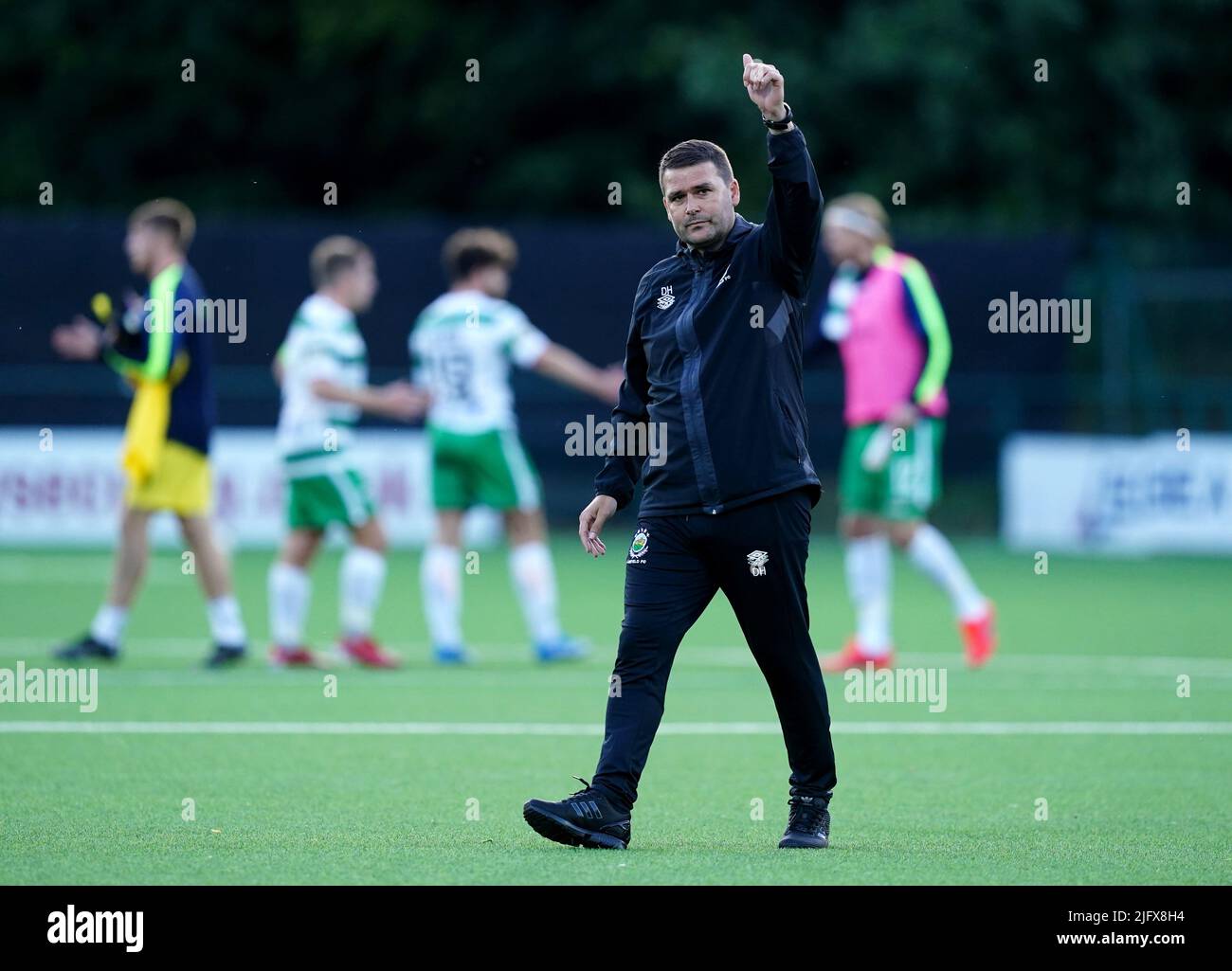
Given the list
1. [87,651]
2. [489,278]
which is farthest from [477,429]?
[87,651]

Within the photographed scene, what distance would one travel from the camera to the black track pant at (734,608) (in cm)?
654

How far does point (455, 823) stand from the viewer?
7.05 metres

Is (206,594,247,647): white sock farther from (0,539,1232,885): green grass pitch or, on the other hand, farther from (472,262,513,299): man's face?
(472,262,513,299): man's face

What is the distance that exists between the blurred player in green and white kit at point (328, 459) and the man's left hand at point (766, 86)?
593cm

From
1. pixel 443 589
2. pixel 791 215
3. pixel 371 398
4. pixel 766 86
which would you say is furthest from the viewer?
pixel 443 589

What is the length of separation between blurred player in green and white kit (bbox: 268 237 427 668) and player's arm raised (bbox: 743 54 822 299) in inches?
220

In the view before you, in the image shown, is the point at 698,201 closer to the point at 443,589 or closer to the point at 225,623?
the point at 443,589

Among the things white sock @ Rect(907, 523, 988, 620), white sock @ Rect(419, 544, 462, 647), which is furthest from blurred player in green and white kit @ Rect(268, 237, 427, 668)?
white sock @ Rect(907, 523, 988, 620)

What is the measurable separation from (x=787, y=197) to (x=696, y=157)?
347 mm

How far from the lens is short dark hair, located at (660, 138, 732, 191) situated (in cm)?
652

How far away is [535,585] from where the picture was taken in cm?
1218

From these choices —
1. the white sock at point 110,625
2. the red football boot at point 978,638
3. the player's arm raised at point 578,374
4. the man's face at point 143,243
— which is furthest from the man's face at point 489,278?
the red football boot at point 978,638
